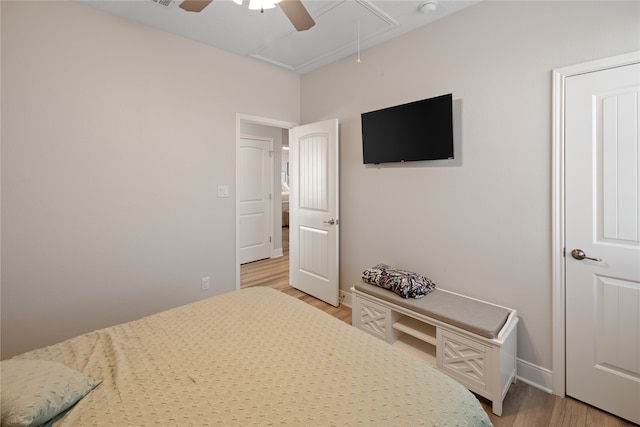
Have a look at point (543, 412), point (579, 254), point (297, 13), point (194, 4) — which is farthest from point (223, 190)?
point (543, 412)

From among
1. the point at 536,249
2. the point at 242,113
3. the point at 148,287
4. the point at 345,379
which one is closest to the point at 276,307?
the point at 345,379

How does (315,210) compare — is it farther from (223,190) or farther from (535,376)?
(535,376)

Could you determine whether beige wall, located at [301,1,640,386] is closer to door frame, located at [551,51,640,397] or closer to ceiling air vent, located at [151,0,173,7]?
door frame, located at [551,51,640,397]

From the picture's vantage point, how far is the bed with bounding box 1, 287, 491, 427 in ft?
3.20

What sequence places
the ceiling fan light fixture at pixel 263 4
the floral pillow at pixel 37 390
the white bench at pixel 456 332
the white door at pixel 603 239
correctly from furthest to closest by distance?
the white bench at pixel 456 332, the white door at pixel 603 239, the ceiling fan light fixture at pixel 263 4, the floral pillow at pixel 37 390

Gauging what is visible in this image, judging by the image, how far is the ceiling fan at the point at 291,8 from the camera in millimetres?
1553

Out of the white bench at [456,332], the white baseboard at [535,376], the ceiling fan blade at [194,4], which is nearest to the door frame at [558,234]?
the white baseboard at [535,376]

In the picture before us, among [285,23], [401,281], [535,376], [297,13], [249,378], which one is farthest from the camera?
[285,23]

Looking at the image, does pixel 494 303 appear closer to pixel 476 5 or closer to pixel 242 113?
pixel 476 5

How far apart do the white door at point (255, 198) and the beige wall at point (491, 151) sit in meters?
2.68

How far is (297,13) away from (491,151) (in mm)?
1619

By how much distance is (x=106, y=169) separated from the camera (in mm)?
2379

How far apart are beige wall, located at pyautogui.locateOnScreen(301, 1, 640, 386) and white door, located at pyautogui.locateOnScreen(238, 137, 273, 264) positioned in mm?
2675

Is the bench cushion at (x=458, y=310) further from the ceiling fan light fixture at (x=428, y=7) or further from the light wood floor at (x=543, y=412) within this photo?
the ceiling fan light fixture at (x=428, y=7)
